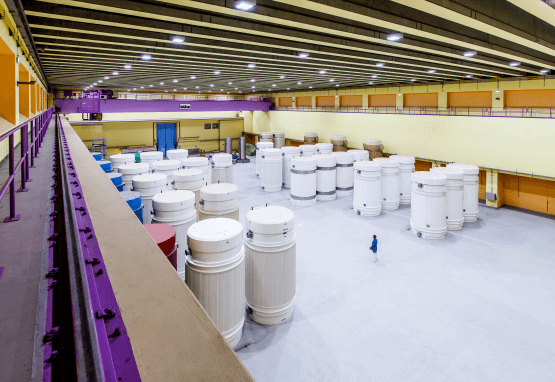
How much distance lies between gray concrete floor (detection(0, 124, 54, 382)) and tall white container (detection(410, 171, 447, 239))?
7767mm

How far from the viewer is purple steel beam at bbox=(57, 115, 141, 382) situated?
2.75 feet

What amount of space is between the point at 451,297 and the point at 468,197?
4960mm

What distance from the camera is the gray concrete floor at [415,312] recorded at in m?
3.99

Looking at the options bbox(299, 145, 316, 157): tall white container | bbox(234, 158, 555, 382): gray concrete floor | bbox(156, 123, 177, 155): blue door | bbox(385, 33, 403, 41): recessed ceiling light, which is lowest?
bbox(234, 158, 555, 382): gray concrete floor

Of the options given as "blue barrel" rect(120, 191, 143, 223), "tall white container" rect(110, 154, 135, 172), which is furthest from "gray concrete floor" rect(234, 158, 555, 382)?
"tall white container" rect(110, 154, 135, 172)

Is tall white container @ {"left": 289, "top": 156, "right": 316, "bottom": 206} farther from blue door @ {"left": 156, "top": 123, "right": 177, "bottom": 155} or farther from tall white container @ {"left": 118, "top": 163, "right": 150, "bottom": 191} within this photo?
blue door @ {"left": 156, "top": 123, "right": 177, "bottom": 155}

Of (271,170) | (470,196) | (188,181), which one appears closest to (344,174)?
(271,170)

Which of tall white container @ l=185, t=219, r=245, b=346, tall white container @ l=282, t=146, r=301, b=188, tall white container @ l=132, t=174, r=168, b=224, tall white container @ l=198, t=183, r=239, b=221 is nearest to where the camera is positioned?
tall white container @ l=185, t=219, r=245, b=346

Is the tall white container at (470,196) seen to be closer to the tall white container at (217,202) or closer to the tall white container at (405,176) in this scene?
the tall white container at (405,176)

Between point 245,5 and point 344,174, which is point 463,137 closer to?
point 344,174

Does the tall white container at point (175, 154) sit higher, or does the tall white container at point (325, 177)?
the tall white container at point (175, 154)

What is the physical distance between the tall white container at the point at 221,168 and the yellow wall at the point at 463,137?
781 cm

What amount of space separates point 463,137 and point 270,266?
1060 centimetres

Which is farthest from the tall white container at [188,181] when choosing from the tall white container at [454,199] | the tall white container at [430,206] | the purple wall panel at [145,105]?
the purple wall panel at [145,105]
